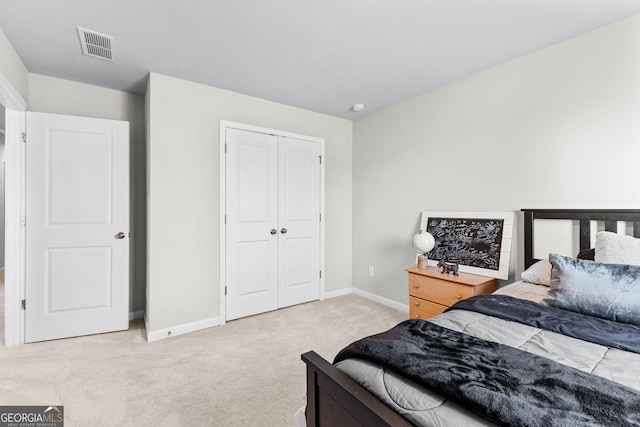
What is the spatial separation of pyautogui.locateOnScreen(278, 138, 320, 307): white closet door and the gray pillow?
2.57 m

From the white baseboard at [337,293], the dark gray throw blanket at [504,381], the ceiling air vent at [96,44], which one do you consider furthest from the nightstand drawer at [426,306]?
the ceiling air vent at [96,44]

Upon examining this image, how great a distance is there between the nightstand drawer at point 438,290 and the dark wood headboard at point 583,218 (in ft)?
1.80

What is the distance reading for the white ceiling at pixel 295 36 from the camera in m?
1.88

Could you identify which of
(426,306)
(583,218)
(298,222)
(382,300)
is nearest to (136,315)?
(298,222)

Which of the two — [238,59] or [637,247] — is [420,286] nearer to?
[637,247]

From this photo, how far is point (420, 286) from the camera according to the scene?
2.76 m

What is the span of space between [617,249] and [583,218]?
0.44 metres

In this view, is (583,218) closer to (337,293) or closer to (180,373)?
(337,293)

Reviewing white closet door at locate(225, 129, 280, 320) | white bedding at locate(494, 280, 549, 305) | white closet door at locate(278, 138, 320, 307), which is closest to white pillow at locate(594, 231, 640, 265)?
white bedding at locate(494, 280, 549, 305)

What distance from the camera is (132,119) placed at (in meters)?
3.21

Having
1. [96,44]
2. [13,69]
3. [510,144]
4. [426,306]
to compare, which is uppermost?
[96,44]

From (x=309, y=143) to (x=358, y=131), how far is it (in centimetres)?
76

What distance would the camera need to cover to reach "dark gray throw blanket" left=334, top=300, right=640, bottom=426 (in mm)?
749

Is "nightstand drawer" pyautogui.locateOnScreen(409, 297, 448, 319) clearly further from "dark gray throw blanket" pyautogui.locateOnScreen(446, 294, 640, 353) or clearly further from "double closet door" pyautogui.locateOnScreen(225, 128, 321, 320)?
"double closet door" pyautogui.locateOnScreen(225, 128, 321, 320)
